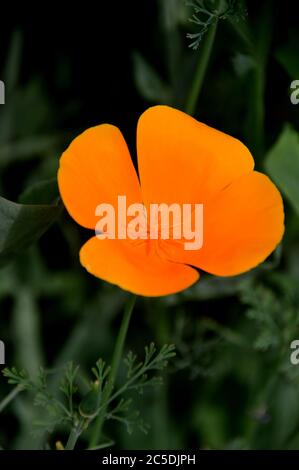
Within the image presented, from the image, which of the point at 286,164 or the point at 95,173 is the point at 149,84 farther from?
the point at 95,173

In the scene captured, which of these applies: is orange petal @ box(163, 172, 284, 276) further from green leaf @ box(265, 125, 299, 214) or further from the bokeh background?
the bokeh background

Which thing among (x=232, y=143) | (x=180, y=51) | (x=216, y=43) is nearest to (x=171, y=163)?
(x=232, y=143)

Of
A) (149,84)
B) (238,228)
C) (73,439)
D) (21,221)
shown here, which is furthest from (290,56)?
(73,439)

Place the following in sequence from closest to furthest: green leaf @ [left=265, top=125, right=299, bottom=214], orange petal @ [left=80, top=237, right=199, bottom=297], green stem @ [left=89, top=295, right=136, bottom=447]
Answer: orange petal @ [left=80, top=237, right=199, bottom=297]
green stem @ [left=89, top=295, right=136, bottom=447]
green leaf @ [left=265, top=125, right=299, bottom=214]

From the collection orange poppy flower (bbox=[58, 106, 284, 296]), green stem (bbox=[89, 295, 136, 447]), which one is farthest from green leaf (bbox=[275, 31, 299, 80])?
green stem (bbox=[89, 295, 136, 447])

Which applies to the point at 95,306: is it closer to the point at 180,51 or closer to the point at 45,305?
the point at 45,305
